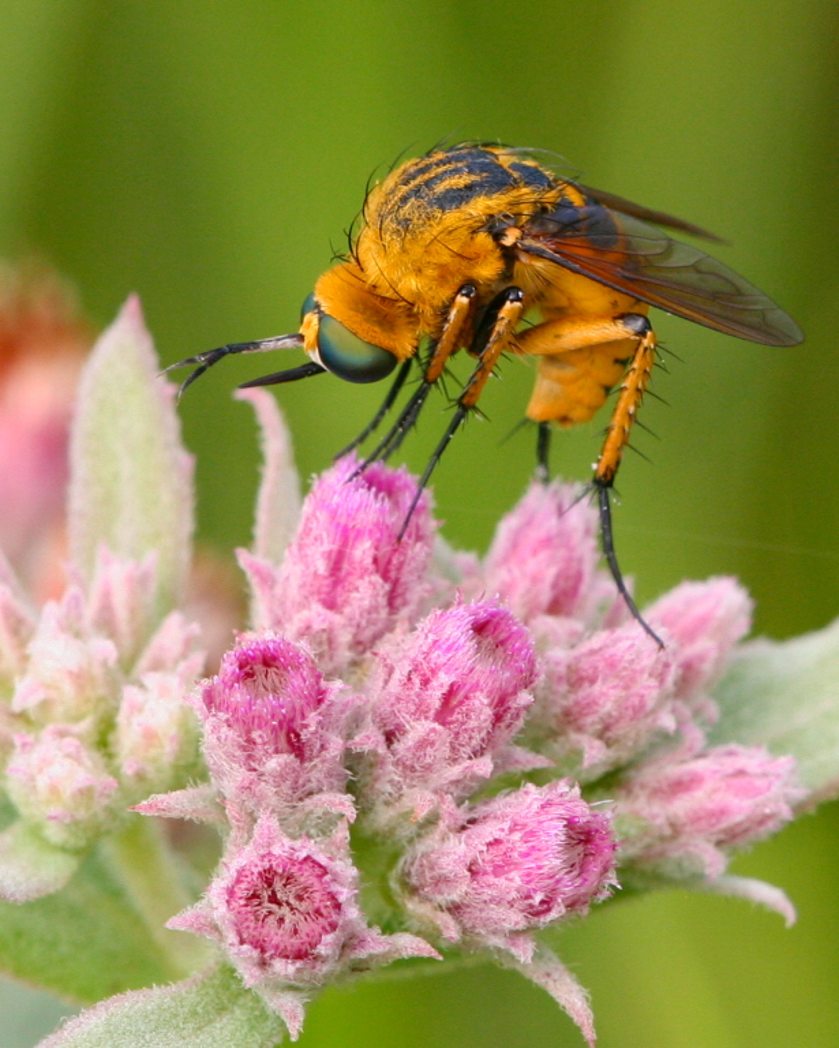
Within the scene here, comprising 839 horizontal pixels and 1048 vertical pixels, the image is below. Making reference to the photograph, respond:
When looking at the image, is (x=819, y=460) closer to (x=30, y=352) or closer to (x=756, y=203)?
(x=756, y=203)

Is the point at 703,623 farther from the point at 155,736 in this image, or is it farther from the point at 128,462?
the point at 128,462

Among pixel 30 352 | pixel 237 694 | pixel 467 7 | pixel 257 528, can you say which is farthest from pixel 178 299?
pixel 237 694

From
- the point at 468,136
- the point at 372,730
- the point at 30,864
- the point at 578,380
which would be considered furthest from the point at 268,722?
the point at 468,136

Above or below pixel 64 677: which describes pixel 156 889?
below

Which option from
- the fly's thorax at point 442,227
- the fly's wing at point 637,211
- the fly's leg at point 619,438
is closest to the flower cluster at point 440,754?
the fly's leg at point 619,438

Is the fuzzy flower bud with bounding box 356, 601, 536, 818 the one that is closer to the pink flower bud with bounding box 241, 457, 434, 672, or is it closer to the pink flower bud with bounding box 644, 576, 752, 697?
the pink flower bud with bounding box 241, 457, 434, 672

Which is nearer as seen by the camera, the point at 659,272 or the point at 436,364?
the point at 436,364

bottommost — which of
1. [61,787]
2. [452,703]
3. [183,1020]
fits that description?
[183,1020]

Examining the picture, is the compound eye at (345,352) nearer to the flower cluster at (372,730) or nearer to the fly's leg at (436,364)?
the fly's leg at (436,364)
